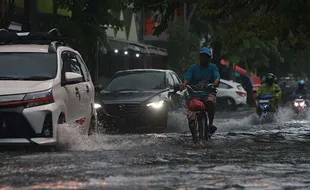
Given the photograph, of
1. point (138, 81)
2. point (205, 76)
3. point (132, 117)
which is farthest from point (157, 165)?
point (138, 81)

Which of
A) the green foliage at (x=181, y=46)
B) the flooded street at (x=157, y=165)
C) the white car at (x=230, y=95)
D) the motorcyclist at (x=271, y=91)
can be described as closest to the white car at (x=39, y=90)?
the flooded street at (x=157, y=165)

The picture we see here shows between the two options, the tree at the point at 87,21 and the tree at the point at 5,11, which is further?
the tree at the point at 87,21

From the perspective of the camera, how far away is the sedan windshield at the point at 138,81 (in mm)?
17250

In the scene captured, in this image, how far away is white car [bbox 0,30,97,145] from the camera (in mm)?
10070

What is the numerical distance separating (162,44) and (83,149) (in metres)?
35.8

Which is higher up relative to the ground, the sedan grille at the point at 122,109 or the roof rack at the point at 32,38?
the roof rack at the point at 32,38

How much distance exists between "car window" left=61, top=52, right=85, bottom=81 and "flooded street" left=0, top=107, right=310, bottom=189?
1.14 meters

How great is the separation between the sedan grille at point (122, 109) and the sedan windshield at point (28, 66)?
4727mm

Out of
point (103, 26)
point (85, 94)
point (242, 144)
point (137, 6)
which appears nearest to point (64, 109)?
point (85, 94)

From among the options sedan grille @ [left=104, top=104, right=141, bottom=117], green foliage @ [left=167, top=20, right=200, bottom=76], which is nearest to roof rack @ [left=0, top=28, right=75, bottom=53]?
sedan grille @ [left=104, top=104, right=141, bottom=117]

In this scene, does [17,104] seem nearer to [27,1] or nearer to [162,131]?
[162,131]

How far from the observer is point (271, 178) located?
791cm

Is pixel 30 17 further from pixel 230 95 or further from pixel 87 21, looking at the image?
pixel 230 95

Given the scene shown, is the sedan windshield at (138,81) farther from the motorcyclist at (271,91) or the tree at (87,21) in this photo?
the motorcyclist at (271,91)
